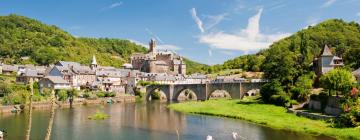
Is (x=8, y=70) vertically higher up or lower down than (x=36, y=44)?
lower down

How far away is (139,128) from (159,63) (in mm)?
106981

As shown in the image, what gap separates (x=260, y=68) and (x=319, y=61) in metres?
65.3

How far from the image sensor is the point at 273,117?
49219mm

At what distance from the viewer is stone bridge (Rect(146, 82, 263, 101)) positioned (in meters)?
79.1

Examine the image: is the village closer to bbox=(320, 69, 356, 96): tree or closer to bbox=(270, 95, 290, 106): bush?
bbox=(270, 95, 290, 106): bush

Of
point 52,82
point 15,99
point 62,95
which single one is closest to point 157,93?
point 52,82

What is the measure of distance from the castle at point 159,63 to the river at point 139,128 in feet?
300

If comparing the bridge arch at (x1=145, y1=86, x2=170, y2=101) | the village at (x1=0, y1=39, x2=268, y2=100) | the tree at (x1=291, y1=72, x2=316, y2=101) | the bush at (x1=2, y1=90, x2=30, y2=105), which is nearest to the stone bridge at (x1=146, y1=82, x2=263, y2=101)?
the bridge arch at (x1=145, y1=86, x2=170, y2=101)

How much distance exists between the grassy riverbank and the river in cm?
158

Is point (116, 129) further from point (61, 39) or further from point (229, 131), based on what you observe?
point (61, 39)

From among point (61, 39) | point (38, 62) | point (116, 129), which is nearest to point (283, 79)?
point (116, 129)

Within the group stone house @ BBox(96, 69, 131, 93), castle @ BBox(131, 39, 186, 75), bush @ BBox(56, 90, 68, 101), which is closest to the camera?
bush @ BBox(56, 90, 68, 101)

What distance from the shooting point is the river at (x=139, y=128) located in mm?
37031

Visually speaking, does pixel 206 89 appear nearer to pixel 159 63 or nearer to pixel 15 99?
pixel 15 99
